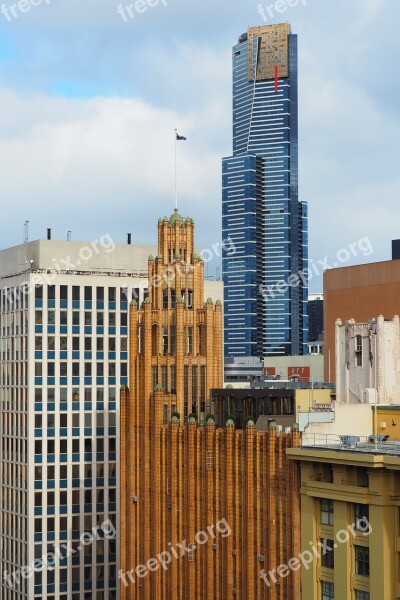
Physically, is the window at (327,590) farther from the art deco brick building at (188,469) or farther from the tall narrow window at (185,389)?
Result: the tall narrow window at (185,389)

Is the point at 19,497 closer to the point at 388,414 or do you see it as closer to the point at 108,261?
the point at 108,261

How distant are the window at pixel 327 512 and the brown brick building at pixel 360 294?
73.0m

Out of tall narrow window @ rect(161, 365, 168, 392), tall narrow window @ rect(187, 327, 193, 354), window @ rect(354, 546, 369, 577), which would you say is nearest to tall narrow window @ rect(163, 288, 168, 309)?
tall narrow window @ rect(187, 327, 193, 354)

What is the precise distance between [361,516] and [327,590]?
855 cm

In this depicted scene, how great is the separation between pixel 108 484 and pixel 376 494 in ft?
269

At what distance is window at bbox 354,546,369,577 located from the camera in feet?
257

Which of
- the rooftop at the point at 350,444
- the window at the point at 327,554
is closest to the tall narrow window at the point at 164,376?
the rooftop at the point at 350,444

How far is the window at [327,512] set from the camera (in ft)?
272

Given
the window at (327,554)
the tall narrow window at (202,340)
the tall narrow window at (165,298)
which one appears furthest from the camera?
the tall narrow window at (165,298)

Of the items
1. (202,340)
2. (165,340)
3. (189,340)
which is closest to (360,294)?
(202,340)

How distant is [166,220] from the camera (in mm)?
119625

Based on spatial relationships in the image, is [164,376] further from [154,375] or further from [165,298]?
[165,298]

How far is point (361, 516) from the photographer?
78812 mm

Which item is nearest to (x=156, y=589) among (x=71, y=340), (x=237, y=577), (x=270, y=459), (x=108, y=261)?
(x=237, y=577)
